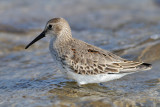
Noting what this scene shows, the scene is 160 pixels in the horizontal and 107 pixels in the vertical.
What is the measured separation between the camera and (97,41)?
1056 cm

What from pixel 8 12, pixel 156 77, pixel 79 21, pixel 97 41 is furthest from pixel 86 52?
pixel 8 12

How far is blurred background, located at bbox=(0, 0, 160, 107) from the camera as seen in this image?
6098 millimetres

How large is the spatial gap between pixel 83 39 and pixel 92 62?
15.6 feet

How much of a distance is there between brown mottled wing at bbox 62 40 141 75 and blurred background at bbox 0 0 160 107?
50 centimetres

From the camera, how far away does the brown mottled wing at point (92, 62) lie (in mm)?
6430

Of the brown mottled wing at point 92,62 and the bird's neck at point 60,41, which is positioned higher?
the bird's neck at point 60,41

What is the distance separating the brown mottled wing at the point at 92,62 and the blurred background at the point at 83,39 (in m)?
0.50

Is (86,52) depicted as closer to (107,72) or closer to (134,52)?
(107,72)

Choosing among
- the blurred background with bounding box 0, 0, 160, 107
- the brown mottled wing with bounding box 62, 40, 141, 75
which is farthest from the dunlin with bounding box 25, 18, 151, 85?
the blurred background with bounding box 0, 0, 160, 107

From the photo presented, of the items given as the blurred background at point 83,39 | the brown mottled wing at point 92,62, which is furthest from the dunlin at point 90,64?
the blurred background at point 83,39

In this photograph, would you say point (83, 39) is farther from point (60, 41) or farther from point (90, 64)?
point (90, 64)

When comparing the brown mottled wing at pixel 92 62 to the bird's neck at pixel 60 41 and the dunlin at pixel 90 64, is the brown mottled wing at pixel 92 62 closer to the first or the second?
the dunlin at pixel 90 64

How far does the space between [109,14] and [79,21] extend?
182cm

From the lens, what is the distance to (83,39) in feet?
36.8
